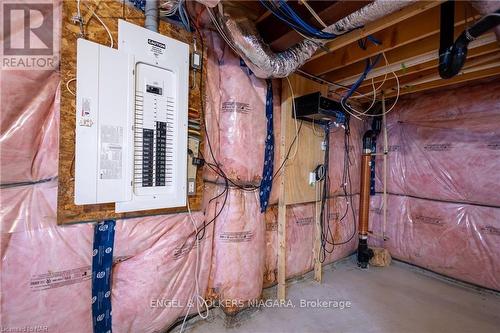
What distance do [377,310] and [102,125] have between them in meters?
2.30

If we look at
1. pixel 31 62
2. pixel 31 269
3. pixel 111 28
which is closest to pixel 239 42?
pixel 111 28

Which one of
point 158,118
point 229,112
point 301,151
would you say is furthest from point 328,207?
point 158,118

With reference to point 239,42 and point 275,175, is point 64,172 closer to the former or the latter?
point 239,42

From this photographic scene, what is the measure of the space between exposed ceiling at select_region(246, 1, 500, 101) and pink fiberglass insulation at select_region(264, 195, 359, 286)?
1310mm

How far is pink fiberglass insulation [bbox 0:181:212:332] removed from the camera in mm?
955

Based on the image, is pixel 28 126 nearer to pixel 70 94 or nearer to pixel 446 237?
pixel 70 94

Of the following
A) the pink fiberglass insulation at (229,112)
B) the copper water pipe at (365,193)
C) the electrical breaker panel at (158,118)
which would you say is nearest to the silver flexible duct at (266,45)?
the pink fiberglass insulation at (229,112)

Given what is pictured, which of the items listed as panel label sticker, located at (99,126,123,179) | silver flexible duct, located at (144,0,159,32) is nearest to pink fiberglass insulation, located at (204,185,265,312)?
panel label sticker, located at (99,126,123,179)

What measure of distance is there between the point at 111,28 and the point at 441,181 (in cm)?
315

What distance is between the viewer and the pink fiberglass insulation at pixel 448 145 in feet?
6.83

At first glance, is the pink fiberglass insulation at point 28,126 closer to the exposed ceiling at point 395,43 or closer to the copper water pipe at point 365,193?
the exposed ceiling at point 395,43

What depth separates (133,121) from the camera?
1151mm

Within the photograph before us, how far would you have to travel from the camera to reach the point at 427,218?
8.00 ft

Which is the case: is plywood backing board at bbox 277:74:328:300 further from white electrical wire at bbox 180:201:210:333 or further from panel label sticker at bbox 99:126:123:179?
panel label sticker at bbox 99:126:123:179
